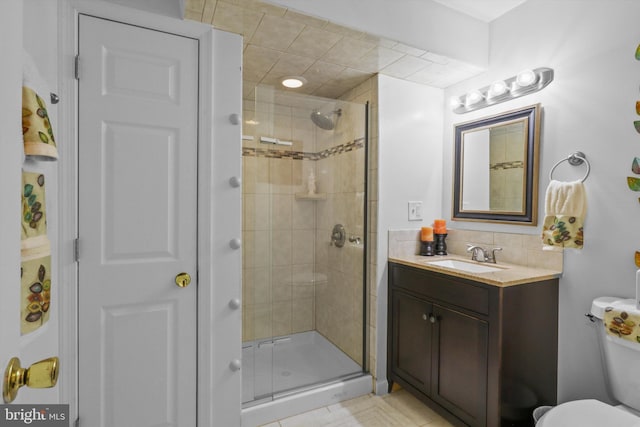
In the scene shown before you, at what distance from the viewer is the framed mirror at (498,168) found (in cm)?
193

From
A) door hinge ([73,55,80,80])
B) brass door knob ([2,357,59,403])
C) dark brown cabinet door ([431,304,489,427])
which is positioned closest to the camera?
A: brass door knob ([2,357,59,403])

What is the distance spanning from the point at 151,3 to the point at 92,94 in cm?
52

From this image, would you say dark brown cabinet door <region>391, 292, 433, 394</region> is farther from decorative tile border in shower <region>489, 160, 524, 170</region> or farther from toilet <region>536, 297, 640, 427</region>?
decorative tile border in shower <region>489, 160, 524, 170</region>

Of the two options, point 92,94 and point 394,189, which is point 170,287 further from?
point 394,189

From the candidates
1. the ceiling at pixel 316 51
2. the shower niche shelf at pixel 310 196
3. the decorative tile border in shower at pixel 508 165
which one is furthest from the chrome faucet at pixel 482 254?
the ceiling at pixel 316 51

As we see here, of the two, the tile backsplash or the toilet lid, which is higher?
the tile backsplash

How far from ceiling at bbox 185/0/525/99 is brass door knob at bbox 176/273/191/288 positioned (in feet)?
4.09

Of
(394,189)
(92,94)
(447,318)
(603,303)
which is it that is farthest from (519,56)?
(92,94)

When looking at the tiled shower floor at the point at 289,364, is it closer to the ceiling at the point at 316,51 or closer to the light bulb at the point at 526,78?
the ceiling at the point at 316,51

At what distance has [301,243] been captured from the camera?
2.23 metres

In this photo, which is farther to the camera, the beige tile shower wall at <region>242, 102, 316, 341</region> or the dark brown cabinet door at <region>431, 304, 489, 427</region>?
the beige tile shower wall at <region>242, 102, 316, 341</region>

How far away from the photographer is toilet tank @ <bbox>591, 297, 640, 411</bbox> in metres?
1.34

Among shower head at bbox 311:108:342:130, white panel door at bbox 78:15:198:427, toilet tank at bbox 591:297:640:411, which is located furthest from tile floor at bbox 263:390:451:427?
shower head at bbox 311:108:342:130

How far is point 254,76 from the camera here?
2297mm
